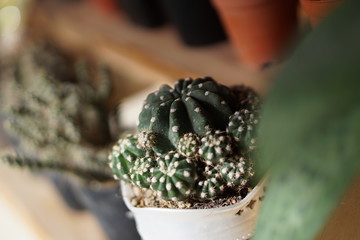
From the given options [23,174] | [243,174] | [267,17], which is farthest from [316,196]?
[23,174]

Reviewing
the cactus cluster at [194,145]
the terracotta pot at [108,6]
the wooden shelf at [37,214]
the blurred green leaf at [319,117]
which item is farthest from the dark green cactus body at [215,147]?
the terracotta pot at [108,6]

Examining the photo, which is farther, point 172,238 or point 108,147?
point 108,147

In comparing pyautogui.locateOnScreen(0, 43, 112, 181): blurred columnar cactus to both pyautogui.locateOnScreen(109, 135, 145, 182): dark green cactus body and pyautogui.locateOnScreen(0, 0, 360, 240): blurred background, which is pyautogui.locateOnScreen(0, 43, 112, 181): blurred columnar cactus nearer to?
pyautogui.locateOnScreen(0, 0, 360, 240): blurred background

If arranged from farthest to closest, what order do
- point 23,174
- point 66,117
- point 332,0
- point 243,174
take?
point 23,174, point 66,117, point 332,0, point 243,174

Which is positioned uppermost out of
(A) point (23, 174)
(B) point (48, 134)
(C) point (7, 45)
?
(C) point (7, 45)

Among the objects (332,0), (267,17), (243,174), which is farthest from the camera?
(267,17)

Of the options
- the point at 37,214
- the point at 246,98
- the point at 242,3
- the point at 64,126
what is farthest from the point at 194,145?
the point at 37,214

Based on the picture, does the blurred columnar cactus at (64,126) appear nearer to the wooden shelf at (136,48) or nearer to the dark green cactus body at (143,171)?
the wooden shelf at (136,48)

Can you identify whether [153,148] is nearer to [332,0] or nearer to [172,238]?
[172,238]
